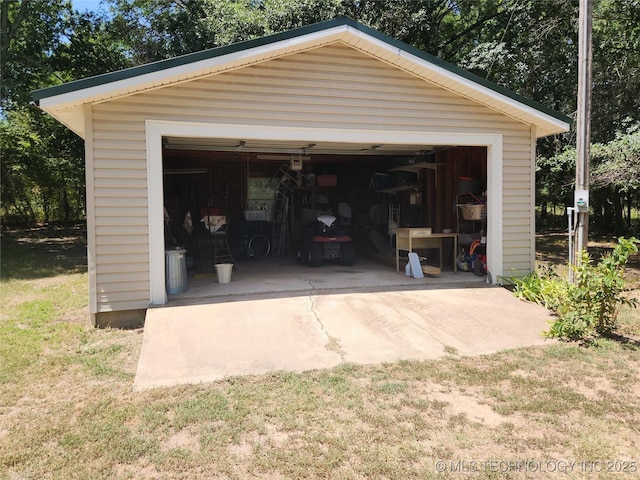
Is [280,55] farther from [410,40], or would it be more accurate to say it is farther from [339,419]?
[410,40]

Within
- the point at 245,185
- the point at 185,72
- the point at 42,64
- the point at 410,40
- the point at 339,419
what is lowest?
the point at 339,419

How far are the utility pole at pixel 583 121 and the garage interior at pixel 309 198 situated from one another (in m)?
1.84

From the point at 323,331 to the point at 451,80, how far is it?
12.6 feet

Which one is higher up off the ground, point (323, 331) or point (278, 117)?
point (278, 117)

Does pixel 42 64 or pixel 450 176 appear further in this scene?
pixel 42 64

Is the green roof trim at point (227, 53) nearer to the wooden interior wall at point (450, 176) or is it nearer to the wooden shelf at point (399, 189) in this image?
the wooden interior wall at point (450, 176)

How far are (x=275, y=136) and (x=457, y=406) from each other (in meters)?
3.98

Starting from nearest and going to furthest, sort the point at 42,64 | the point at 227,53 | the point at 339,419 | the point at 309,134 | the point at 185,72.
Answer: the point at 339,419 < the point at 185,72 < the point at 227,53 < the point at 309,134 < the point at 42,64

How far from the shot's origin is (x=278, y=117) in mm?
5707

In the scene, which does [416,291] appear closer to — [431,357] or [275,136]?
[431,357]

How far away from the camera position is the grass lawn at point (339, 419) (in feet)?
7.85

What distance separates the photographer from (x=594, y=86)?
10.3 metres

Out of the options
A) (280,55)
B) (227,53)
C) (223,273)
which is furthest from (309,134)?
(223,273)

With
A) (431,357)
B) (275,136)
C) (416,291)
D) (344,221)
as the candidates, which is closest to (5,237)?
(344,221)
